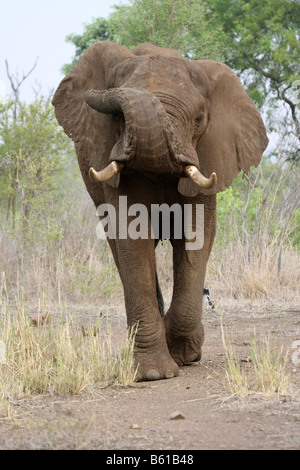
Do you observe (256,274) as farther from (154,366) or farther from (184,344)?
(154,366)

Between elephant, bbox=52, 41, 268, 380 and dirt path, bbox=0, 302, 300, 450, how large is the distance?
1.42 feet

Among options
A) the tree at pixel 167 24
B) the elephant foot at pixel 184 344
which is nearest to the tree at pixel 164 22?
the tree at pixel 167 24

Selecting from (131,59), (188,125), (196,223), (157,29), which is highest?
(157,29)

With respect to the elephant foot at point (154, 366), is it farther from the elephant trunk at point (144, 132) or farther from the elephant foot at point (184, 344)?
the elephant trunk at point (144, 132)

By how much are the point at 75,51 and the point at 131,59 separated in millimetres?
23160

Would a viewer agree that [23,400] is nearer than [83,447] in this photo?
No

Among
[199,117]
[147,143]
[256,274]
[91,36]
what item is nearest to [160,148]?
[147,143]

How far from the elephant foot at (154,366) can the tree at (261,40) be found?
19244mm

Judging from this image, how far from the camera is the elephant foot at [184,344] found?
21.1 feet

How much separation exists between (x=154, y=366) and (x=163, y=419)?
1321mm

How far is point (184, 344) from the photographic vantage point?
6.52 meters
